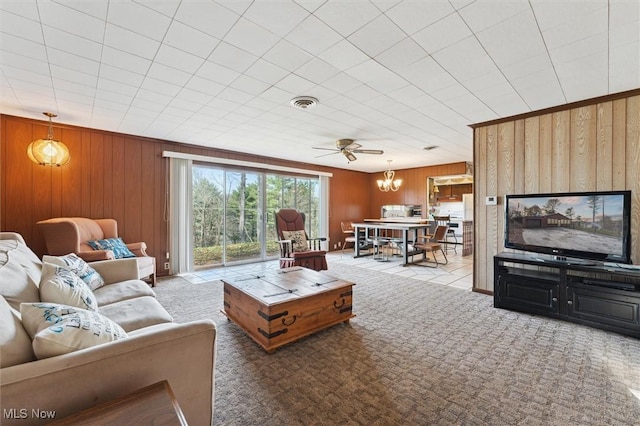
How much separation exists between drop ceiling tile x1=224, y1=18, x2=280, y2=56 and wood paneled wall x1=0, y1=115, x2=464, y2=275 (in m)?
3.61

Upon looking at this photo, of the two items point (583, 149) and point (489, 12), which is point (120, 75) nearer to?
point (489, 12)

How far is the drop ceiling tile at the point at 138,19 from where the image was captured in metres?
1.73

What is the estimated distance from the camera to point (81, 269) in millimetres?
2287

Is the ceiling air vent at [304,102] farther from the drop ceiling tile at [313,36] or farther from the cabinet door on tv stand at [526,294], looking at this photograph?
the cabinet door on tv stand at [526,294]

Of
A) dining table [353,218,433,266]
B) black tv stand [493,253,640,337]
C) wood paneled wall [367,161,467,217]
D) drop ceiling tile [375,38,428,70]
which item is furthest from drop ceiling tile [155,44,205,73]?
wood paneled wall [367,161,467,217]

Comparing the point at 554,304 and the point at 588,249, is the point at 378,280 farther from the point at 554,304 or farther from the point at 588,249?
the point at 588,249

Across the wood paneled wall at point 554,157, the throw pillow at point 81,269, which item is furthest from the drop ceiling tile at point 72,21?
the wood paneled wall at point 554,157

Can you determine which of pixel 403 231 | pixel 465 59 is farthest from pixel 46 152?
pixel 403 231

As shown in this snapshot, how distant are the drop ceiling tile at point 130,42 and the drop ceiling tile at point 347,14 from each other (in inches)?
52.4

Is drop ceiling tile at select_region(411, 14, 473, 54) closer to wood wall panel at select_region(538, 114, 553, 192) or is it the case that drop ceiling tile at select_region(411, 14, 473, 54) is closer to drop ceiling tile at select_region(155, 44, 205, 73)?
drop ceiling tile at select_region(155, 44, 205, 73)

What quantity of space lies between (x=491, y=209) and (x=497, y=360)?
232 cm

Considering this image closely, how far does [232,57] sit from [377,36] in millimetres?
1197

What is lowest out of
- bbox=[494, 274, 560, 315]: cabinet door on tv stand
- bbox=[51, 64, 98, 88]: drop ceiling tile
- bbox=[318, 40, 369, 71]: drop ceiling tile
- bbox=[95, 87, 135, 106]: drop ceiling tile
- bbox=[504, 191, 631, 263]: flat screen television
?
bbox=[494, 274, 560, 315]: cabinet door on tv stand

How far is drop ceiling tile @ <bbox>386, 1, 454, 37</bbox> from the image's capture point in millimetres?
1702
